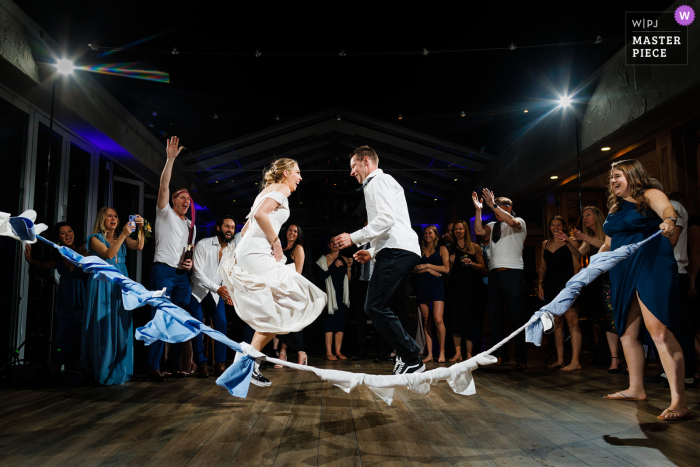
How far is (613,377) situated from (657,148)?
2562 millimetres

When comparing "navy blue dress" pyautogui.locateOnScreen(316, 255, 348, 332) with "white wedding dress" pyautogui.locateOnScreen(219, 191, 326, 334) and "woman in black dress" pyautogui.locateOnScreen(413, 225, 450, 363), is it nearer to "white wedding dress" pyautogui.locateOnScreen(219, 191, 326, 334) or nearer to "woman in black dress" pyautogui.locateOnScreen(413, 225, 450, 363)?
"woman in black dress" pyautogui.locateOnScreen(413, 225, 450, 363)

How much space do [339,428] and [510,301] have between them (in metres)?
2.64

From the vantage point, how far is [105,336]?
3.68 metres

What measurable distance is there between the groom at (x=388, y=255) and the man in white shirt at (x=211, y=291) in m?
1.82

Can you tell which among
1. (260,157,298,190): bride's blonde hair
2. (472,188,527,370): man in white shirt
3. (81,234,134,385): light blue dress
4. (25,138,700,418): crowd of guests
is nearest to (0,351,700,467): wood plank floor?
(81,234,134,385): light blue dress

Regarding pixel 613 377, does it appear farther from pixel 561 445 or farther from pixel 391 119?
pixel 391 119

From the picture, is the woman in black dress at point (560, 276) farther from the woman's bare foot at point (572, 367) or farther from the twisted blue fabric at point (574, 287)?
the twisted blue fabric at point (574, 287)

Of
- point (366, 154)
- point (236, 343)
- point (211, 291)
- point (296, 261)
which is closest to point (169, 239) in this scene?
point (211, 291)

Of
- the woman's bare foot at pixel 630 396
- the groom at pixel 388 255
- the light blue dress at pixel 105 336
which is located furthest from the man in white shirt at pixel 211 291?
the woman's bare foot at pixel 630 396

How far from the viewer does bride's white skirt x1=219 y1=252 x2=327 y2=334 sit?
2.73 m

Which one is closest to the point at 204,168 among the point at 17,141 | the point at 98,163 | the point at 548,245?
the point at 98,163

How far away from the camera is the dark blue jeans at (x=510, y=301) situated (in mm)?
4188

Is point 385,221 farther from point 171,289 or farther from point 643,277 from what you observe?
point 171,289

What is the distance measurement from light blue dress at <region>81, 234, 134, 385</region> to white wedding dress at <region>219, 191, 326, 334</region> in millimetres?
1501
